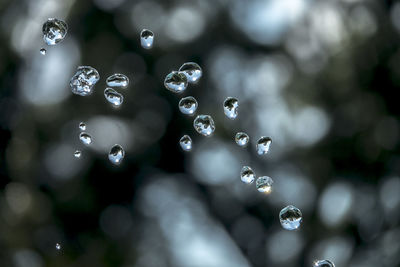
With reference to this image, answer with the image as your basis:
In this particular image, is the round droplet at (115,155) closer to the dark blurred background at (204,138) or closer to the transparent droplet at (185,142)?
the dark blurred background at (204,138)

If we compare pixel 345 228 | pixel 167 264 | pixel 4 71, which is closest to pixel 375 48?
pixel 345 228

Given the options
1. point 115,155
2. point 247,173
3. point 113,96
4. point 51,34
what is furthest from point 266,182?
point 51,34

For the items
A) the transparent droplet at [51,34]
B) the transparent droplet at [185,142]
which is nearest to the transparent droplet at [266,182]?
the transparent droplet at [185,142]

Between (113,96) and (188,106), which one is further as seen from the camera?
(113,96)

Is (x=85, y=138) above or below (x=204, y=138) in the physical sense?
below

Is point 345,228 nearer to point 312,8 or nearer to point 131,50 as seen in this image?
point 312,8

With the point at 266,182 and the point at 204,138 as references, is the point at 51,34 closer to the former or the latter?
the point at 204,138

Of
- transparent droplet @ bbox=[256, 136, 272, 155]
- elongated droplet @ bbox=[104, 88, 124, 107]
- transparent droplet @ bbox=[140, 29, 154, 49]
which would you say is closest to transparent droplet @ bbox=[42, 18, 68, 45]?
elongated droplet @ bbox=[104, 88, 124, 107]
